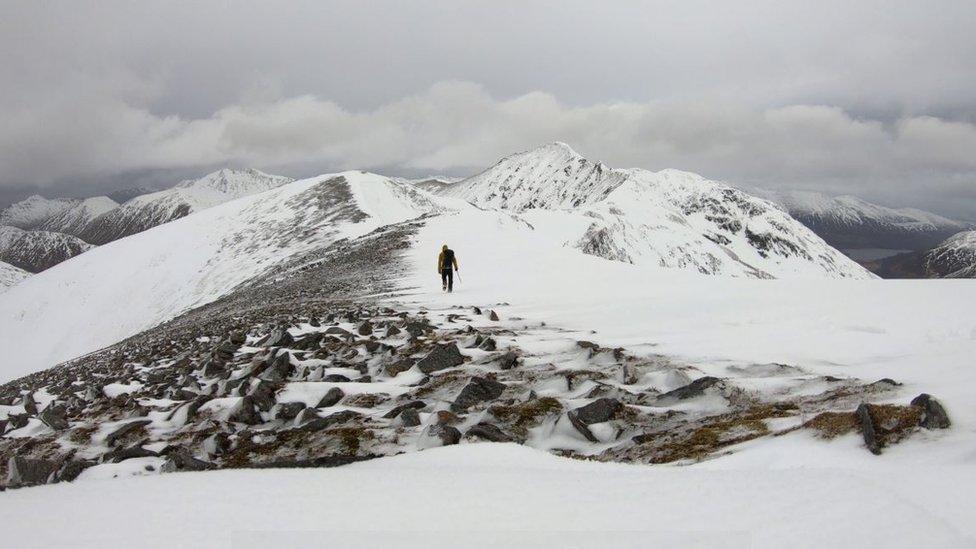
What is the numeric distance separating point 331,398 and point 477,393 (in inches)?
82.9

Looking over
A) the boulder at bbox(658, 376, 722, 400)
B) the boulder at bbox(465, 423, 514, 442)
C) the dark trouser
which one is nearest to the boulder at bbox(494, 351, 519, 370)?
the boulder at bbox(658, 376, 722, 400)

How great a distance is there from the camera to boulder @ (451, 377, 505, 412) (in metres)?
6.77

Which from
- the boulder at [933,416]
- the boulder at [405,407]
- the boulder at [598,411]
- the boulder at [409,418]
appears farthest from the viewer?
the boulder at [405,407]

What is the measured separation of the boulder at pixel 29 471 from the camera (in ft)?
17.8

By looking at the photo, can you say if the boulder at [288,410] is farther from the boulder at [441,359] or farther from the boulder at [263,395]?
the boulder at [441,359]

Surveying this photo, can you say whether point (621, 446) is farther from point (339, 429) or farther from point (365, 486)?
point (339, 429)

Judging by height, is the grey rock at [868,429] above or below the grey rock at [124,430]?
above

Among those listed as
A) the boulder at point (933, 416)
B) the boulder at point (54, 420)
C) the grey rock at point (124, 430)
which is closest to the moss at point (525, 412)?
the boulder at point (933, 416)

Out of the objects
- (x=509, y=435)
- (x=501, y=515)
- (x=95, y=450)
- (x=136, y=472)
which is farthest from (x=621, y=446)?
(x=95, y=450)

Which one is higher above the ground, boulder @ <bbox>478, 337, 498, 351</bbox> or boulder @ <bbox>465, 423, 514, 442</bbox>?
boulder @ <bbox>465, 423, 514, 442</bbox>

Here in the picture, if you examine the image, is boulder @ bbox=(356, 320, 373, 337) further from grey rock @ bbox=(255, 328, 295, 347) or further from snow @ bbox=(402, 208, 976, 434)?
snow @ bbox=(402, 208, 976, 434)

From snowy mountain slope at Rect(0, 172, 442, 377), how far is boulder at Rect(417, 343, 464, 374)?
4449 cm

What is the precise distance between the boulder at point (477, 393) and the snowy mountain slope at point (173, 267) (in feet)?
152

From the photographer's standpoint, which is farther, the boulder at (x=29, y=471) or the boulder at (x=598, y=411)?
the boulder at (x=598, y=411)
